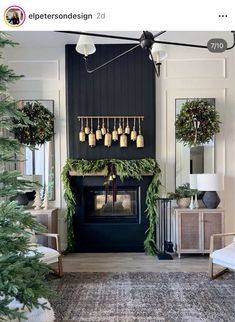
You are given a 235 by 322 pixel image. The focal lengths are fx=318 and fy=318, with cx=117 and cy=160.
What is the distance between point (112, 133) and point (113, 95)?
0.63 m

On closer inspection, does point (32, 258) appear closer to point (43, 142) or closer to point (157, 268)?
point (157, 268)

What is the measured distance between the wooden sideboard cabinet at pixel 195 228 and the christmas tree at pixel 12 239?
3.26 metres

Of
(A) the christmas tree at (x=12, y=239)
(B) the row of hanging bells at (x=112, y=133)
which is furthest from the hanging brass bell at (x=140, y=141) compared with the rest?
(A) the christmas tree at (x=12, y=239)

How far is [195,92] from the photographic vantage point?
525 centimetres

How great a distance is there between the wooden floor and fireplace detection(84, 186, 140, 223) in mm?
570

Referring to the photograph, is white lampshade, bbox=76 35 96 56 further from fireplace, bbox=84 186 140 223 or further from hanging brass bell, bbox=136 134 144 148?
fireplace, bbox=84 186 140 223

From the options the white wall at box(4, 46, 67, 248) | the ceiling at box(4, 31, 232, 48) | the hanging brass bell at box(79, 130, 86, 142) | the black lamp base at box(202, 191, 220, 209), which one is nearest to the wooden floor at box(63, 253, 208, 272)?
the white wall at box(4, 46, 67, 248)

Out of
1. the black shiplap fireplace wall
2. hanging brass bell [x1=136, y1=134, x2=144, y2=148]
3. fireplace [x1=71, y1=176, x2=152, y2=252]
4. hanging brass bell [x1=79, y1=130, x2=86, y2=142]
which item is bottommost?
fireplace [x1=71, y1=176, x2=152, y2=252]

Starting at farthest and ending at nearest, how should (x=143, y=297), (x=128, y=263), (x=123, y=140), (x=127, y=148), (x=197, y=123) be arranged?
1. (x=127, y=148)
2. (x=123, y=140)
3. (x=197, y=123)
4. (x=128, y=263)
5. (x=143, y=297)

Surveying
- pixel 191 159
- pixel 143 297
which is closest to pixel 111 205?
pixel 191 159

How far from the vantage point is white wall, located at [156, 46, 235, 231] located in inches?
206

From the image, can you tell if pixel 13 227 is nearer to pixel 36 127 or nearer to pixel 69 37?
pixel 36 127

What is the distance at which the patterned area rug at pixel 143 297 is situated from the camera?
295 centimetres
